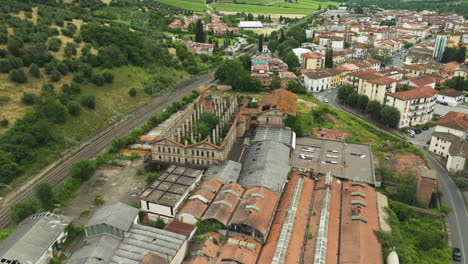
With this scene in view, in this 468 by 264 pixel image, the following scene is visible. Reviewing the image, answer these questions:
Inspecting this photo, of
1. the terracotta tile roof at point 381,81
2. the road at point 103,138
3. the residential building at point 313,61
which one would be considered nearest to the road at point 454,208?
the terracotta tile roof at point 381,81

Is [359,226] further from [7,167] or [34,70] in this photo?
[34,70]

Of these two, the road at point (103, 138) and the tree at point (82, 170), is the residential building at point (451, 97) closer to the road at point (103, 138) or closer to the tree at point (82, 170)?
the road at point (103, 138)

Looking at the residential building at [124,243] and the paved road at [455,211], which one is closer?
the residential building at [124,243]

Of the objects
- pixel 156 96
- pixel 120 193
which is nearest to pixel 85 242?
pixel 120 193

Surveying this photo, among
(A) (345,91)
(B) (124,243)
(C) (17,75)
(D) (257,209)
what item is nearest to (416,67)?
(A) (345,91)

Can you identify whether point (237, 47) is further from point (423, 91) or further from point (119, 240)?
point (119, 240)

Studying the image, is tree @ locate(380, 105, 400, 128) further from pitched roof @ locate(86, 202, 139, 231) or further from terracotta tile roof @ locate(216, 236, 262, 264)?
pitched roof @ locate(86, 202, 139, 231)
